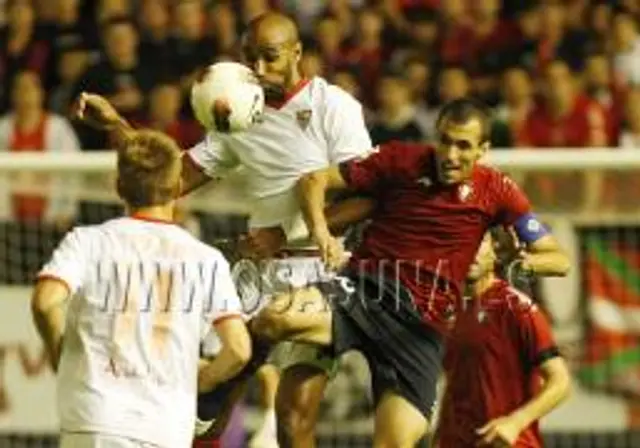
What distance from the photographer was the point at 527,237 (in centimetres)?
1021

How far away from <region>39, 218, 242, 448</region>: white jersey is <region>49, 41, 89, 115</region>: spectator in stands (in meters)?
6.35

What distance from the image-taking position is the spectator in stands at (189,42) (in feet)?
49.6

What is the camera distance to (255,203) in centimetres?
1062

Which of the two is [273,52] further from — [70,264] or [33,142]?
[33,142]

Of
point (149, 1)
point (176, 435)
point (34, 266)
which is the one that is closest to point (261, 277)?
point (176, 435)

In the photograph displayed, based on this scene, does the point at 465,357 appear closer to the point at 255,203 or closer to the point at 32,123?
the point at 255,203

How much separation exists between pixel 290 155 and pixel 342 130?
9.4 inches

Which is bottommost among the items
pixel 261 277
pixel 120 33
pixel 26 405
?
pixel 26 405

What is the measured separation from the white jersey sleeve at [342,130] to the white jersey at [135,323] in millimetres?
2013

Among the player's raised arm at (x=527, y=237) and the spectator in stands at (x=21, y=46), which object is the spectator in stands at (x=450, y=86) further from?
the player's raised arm at (x=527, y=237)

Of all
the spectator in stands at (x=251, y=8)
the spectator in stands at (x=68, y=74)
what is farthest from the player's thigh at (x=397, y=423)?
the spectator in stands at (x=251, y=8)

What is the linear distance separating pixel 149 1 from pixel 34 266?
104 inches

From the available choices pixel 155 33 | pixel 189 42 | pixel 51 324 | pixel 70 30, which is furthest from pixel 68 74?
pixel 51 324

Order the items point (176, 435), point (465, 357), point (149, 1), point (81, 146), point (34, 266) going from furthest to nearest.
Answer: point (149, 1), point (81, 146), point (34, 266), point (465, 357), point (176, 435)
